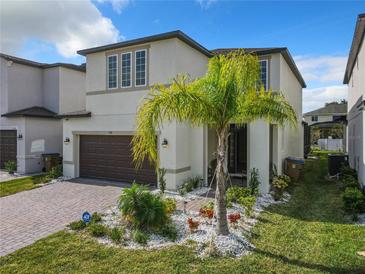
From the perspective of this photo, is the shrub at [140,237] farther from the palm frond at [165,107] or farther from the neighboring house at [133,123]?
the neighboring house at [133,123]

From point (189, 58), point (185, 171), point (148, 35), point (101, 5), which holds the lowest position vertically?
point (185, 171)

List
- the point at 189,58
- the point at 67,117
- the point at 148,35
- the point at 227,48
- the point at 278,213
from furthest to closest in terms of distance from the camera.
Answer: the point at 227,48
the point at 67,117
the point at 189,58
the point at 148,35
the point at 278,213

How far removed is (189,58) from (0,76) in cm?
1335

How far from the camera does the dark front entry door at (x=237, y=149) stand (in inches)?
598

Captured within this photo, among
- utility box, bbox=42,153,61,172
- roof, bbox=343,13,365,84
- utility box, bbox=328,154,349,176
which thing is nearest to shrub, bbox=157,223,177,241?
roof, bbox=343,13,365,84

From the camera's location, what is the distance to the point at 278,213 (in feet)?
28.4

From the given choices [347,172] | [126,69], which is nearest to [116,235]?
[126,69]

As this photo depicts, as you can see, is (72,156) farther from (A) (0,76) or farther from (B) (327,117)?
(B) (327,117)

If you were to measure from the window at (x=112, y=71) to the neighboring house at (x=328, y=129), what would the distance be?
18.7 m

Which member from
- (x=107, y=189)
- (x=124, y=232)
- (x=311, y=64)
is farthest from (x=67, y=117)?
(x=311, y=64)

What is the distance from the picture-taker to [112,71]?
13219 mm

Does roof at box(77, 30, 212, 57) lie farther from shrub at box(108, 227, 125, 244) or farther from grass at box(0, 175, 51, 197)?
shrub at box(108, 227, 125, 244)

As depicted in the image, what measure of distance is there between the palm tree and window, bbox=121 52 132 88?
6.93 metres

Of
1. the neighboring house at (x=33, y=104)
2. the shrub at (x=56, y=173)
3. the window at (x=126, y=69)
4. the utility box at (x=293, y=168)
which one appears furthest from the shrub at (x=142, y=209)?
the neighboring house at (x=33, y=104)
